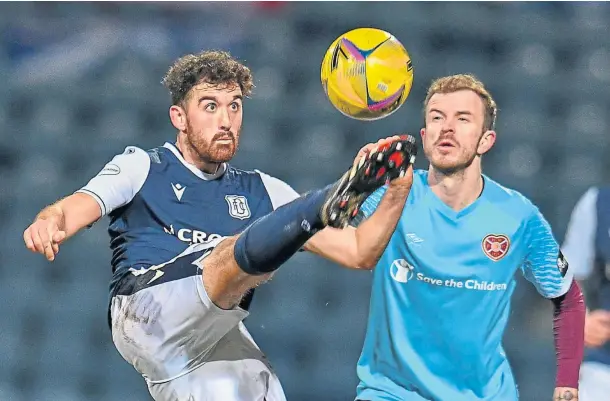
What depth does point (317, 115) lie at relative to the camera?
861cm

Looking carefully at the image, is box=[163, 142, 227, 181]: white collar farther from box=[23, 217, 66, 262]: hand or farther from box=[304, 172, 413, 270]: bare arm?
box=[23, 217, 66, 262]: hand

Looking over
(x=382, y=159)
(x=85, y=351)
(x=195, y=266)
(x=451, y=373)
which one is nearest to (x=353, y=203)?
(x=382, y=159)

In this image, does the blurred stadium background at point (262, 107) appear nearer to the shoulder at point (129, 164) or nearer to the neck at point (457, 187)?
the neck at point (457, 187)

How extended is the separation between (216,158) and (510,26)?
4828 mm

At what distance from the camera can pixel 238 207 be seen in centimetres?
458

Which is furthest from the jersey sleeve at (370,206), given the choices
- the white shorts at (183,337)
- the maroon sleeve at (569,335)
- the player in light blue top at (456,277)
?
the maroon sleeve at (569,335)

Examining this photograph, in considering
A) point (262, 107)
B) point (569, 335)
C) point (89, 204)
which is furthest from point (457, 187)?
point (262, 107)

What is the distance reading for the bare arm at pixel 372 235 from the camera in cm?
410

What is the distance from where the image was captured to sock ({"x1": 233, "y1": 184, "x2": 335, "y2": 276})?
3.69 meters

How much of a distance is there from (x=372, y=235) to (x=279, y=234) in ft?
1.77

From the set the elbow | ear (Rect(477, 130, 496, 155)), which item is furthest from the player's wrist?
ear (Rect(477, 130, 496, 155))

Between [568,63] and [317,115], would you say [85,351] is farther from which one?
[568,63]

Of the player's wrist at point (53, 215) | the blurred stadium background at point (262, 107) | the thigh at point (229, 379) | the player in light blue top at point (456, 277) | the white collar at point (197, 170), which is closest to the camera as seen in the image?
the player's wrist at point (53, 215)

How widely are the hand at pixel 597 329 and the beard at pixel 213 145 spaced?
1.72 m
